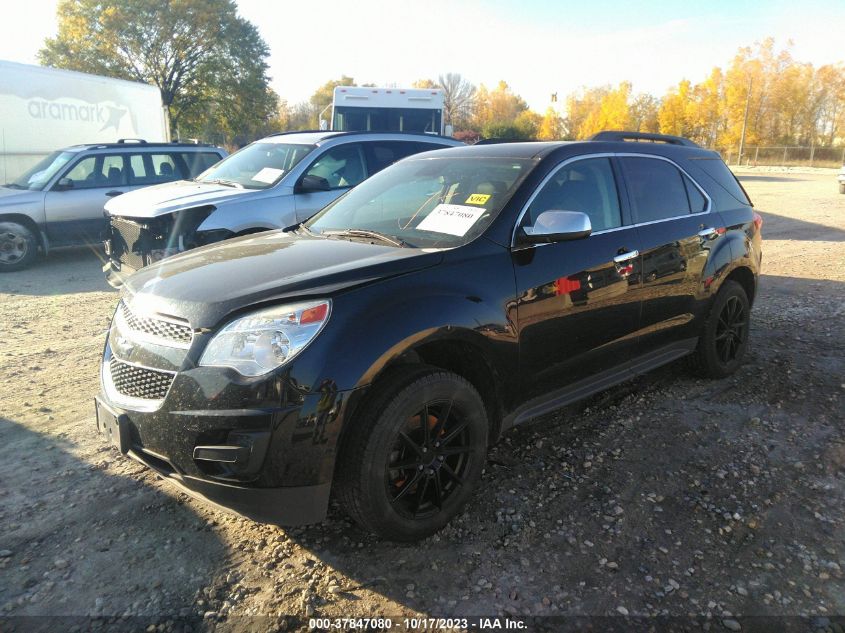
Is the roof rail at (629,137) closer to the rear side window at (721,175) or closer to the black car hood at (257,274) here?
the rear side window at (721,175)

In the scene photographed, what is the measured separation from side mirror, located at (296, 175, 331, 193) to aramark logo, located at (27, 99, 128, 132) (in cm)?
892

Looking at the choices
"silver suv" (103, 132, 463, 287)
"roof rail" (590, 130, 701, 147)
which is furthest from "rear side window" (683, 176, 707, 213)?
"silver suv" (103, 132, 463, 287)

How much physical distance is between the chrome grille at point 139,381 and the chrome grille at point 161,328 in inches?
5.8

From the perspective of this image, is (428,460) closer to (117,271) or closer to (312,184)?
(312,184)

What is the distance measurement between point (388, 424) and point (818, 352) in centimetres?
453

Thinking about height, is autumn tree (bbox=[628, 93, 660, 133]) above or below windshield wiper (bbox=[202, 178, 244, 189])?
above

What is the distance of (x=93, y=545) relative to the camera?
2.75 metres

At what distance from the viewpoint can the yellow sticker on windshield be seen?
3320mm

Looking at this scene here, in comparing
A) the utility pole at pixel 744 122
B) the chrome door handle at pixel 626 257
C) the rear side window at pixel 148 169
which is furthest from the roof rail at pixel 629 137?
the utility pole at pixel 744 122

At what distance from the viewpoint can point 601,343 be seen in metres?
3.57

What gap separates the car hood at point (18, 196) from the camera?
30.2ft

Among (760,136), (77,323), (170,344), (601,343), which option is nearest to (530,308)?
(601,343)

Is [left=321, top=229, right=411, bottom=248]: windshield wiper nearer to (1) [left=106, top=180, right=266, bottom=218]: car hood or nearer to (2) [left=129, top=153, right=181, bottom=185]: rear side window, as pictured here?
(1) [left=106, top=180, right=266, bottom=218]: car hood

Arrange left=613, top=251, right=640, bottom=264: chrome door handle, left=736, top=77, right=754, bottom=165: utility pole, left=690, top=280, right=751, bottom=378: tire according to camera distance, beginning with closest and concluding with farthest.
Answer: left=613, top=251, right=640, bottom=264: chrome door handle < left=690, top=280, right=751, bottom=378: tire < left=736, top=77, right=754, bottom=165: utility pole
